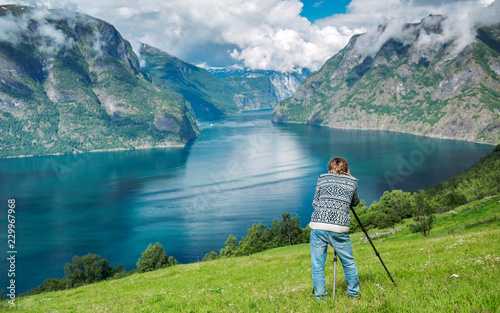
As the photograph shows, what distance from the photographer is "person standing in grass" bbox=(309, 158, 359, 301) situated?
9.04 m

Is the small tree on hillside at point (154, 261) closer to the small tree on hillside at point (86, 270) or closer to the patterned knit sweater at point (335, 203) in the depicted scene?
the small tree on hillside at point (86, 270)

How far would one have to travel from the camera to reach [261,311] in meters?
8.58

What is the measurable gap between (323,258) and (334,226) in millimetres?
1036

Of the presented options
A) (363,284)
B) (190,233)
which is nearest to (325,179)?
(363,284)

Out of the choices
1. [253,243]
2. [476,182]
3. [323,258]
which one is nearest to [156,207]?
[253,243]

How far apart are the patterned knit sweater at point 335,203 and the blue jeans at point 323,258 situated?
23 cm

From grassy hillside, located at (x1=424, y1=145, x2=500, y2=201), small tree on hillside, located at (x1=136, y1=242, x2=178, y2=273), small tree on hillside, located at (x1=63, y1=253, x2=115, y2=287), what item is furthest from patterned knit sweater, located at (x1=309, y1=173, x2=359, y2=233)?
grassy hillside, located at (x1=424, y1=145, x2=500, y2=201)

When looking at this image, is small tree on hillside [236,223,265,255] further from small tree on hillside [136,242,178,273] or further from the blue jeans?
the blue jeans

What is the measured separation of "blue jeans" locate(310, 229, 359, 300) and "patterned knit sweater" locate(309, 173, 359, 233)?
228 mm

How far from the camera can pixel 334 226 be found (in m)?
9.09

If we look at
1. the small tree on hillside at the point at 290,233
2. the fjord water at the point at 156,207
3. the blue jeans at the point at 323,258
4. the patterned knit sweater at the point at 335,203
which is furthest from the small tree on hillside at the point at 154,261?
the patterned knit sweater at the point at 335,203

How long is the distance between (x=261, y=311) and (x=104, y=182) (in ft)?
641

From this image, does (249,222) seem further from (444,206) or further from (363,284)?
(363,284)

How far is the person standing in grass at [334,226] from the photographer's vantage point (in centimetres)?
904
